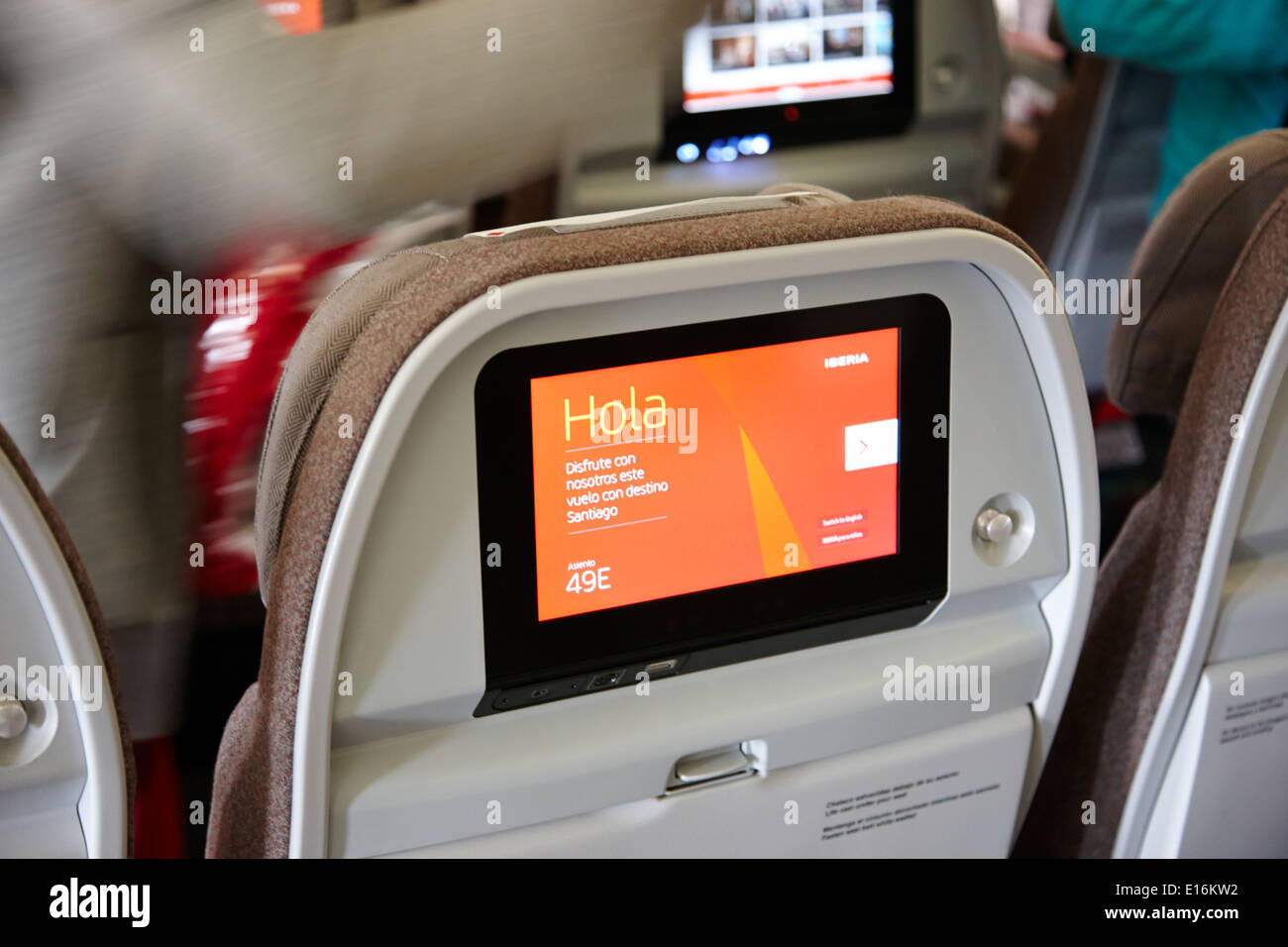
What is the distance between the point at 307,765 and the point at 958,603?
54cm

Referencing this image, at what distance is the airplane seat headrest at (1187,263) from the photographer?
4.00ft

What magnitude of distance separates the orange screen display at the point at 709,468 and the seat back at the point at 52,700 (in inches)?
11.7

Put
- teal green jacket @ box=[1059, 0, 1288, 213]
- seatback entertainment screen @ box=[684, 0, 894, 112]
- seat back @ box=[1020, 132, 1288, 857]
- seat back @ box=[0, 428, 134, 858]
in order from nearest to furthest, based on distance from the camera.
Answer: seat back @ box=[0, 428, 134, 858]
seat back @ box=[1020, 132, 1288, 857]
teal green jacket @ box=[1059, 0, 1288, 213]
seatback entertainment screen @ box=[684, 0, 894, 112]

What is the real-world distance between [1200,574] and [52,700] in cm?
94

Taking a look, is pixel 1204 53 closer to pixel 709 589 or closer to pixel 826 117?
pixel 826 117

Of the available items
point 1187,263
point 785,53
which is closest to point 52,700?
point 1187,263

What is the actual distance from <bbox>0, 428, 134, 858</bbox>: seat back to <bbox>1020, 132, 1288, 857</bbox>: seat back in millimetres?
897

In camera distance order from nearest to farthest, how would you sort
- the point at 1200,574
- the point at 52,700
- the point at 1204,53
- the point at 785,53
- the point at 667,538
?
1. the point at 52,700
2. the point at 667,538
3. the point at 1200,574
4. the point at 1204,53
5. the point at 785,53

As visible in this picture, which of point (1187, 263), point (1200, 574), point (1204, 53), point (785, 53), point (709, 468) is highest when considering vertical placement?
point (785, 53)

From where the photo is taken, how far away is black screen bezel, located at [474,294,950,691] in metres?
0.89

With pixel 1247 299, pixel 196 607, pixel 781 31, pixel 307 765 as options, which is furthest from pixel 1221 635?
pixel 781 31

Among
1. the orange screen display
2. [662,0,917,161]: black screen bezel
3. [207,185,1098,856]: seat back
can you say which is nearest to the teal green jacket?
[662,0,917,161]: black screen bezel

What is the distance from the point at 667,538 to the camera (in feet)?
3.16

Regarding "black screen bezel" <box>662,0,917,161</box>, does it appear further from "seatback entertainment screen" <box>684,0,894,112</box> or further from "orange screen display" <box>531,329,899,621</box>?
"orange screen display" <box>531,329,899,621</box>
